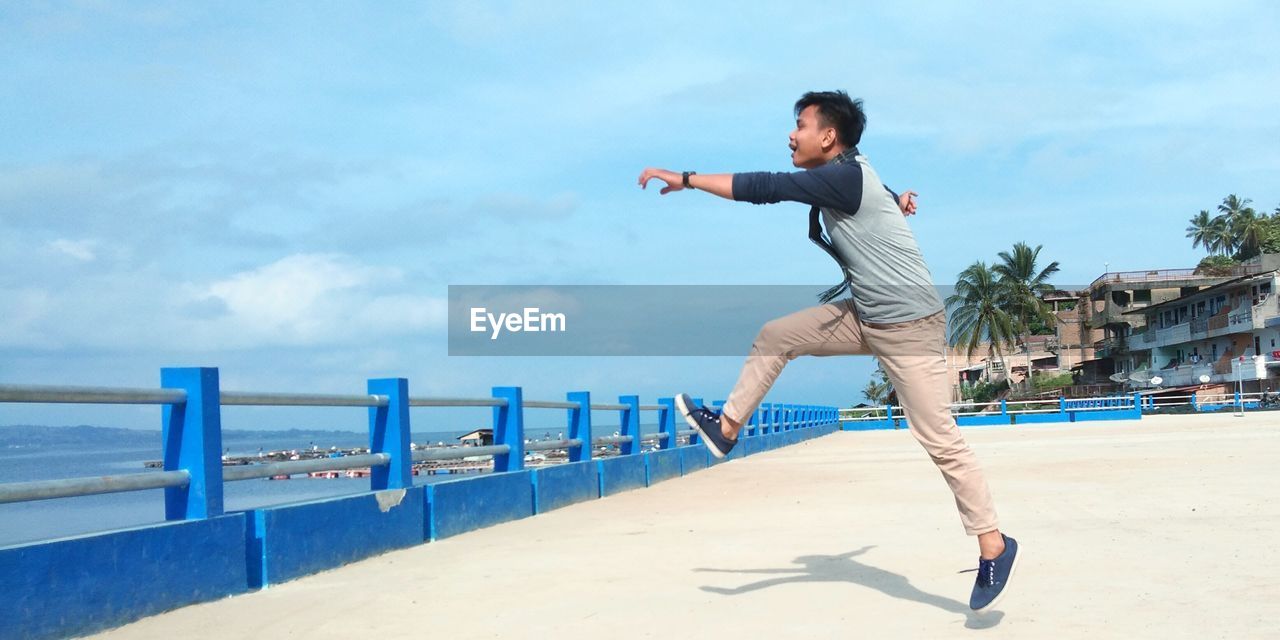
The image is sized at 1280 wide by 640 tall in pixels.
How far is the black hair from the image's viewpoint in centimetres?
462

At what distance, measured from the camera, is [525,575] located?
600cm

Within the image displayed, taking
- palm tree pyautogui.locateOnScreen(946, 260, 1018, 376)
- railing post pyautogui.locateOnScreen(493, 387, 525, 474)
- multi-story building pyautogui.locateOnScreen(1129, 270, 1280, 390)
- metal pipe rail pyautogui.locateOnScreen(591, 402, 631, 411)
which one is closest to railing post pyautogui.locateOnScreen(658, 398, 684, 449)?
metal pipe rail pyautogui.locateOnScreen(591, 402, 631, 411)

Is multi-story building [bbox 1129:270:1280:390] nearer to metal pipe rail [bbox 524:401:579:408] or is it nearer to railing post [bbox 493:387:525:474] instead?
metal pipe rail [bbox 524:401:579:408]

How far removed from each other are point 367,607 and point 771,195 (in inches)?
97.8

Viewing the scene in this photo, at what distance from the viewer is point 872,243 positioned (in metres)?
4.49

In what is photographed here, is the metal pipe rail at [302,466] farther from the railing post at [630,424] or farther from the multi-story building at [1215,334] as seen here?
the multi-story building at [1215,334]

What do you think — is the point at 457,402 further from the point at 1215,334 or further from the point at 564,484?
the point at 1215,334

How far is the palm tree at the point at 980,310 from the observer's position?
287 ft

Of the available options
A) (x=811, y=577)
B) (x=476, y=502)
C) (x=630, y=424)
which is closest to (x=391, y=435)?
(x=476, y=502)

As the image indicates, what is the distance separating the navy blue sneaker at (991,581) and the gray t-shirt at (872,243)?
0.93m

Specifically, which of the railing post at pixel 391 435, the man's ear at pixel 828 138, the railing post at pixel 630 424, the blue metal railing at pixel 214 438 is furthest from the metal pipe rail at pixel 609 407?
the man's ear at pixel 828 138

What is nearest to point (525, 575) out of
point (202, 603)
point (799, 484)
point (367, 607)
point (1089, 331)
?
point (367, 607)

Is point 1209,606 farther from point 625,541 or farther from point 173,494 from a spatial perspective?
point 173,494

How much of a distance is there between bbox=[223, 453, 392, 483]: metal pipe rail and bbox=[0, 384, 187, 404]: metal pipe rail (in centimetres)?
53
